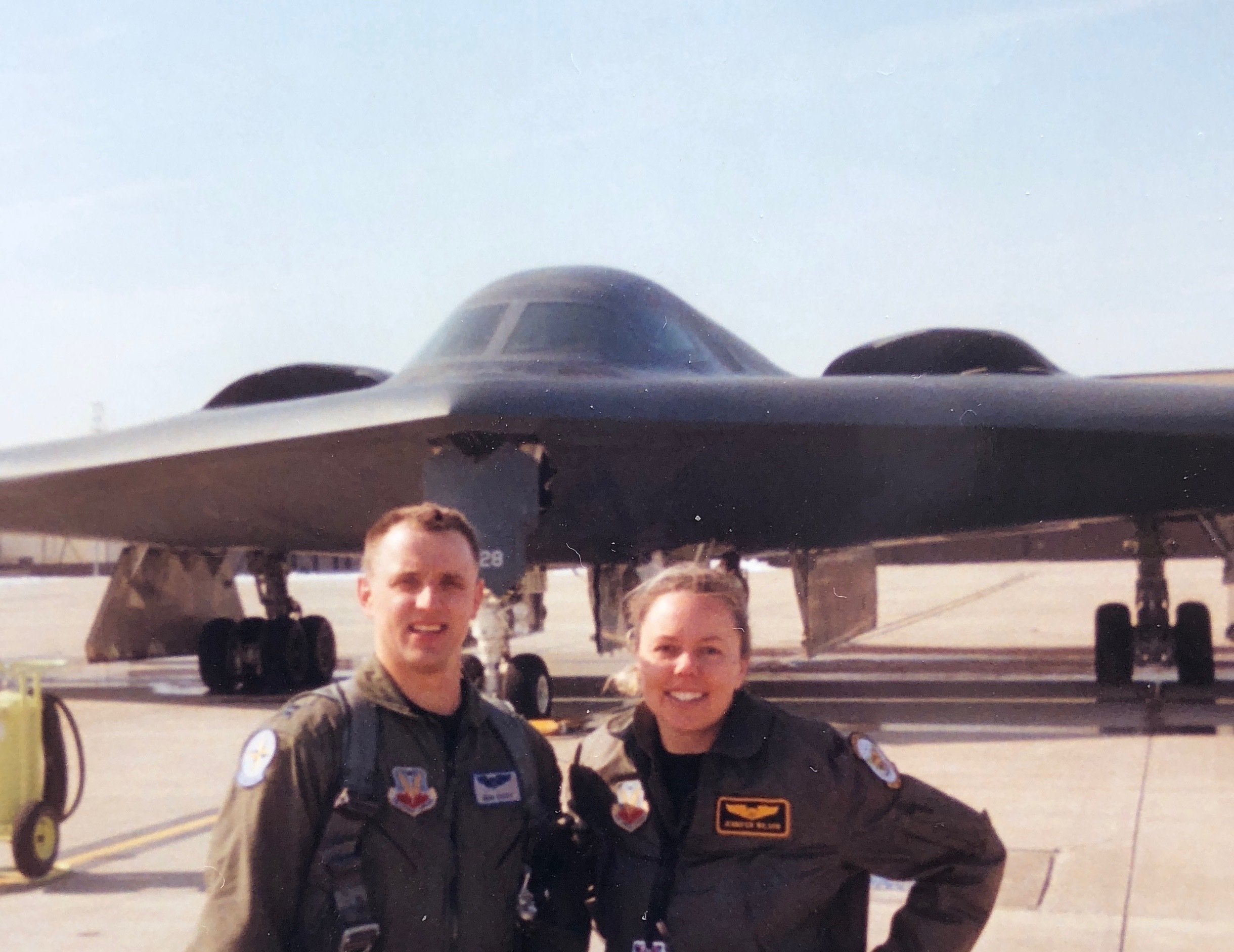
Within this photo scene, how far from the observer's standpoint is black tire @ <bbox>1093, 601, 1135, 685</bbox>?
13.3 metres

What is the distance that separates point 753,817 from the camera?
105 inches

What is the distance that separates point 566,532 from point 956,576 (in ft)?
131

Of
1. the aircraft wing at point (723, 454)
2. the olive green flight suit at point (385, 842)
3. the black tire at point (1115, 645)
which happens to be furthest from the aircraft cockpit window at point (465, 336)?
the olive green flight suit at point (385, 842)

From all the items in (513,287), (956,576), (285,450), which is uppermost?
(513,287)

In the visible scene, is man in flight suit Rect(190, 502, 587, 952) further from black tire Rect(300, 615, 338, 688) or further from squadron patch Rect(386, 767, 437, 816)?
black tire Rect(300, 615, 338, 688)

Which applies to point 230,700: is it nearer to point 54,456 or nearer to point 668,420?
point 54,456

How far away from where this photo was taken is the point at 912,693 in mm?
13711

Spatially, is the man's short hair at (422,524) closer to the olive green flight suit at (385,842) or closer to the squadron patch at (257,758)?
the olive green flight suit at (385,842)

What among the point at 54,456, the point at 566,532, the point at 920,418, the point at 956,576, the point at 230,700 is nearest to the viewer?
the point at 920,418

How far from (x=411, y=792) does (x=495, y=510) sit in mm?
6622

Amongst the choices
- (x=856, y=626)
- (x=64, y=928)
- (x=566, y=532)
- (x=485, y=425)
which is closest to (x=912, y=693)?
(x=856, y=626)

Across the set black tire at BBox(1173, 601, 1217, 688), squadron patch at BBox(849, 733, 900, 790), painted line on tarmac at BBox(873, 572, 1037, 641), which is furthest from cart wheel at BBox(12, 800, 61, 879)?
painted line on tarmac at BBox(873, 572, 1037, 641)

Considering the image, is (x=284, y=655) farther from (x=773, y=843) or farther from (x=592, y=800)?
(x=773, y=843)

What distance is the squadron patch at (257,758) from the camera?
251 centimetres
